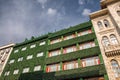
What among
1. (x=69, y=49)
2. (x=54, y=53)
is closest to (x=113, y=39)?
(x=69, y=49)

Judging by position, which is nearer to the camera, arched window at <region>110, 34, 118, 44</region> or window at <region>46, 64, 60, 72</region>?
arched window at <region>110, 34, 118, 44</region>

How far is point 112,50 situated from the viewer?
62.4 feet

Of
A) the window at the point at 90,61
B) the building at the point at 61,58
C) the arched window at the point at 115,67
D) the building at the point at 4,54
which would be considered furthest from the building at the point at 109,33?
the building at the point at 4,54

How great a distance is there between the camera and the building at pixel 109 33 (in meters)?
18.2

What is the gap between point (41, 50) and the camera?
93.1 feet

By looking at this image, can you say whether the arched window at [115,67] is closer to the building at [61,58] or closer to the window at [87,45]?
the building at [61,58]

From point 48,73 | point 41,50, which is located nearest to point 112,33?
point 48,73

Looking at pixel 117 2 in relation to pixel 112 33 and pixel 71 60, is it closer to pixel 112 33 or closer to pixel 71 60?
pixel 112 33

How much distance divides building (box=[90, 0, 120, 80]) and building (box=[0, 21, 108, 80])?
959 mm

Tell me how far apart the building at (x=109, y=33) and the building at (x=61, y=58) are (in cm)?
96

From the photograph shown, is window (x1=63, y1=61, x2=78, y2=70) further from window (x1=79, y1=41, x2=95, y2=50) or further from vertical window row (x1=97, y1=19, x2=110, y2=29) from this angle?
vertical window row (x1=97, y1=19, x2=110, y2=29)

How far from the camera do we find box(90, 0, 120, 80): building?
18178mm

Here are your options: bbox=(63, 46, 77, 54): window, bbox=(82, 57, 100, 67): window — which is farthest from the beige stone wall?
bbox=(63, 46, 77, 54): window

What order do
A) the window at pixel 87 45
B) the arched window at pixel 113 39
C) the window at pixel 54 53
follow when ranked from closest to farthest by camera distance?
the arched window at pixel 113 39 < the window at pixel 87 45 < the window at pixel 54 53
